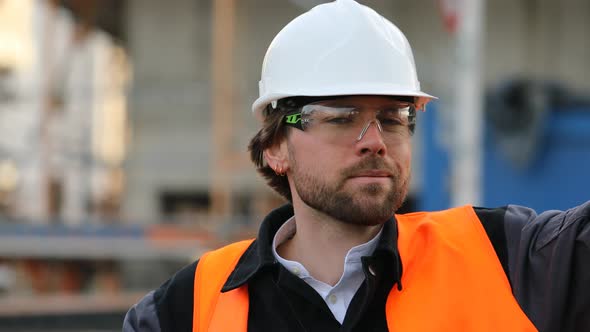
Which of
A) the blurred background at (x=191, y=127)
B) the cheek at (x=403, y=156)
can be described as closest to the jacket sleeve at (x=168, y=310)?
the cheek at (x=403, y=156)

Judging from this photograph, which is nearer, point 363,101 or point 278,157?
point 363,101

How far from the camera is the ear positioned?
8.89 feet

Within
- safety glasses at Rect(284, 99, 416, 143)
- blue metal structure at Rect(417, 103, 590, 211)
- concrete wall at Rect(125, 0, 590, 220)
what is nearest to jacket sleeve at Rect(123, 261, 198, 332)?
safety glasses at Rect(284, 99, 416, 143)

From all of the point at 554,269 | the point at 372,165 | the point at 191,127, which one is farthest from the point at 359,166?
the point at 191,127

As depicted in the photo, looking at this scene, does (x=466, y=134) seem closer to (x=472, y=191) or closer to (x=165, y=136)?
(x=472, y=191)

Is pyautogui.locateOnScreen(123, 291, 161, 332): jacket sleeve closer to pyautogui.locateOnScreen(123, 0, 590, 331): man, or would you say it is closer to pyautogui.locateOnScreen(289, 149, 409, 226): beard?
pyautogui.locateOnScreen(123, 0, 590, 331): man

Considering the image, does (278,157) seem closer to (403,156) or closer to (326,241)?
(326,241)

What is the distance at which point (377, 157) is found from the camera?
240 cm

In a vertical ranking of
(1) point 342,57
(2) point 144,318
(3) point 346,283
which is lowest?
(2) point 144,318

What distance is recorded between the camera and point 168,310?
2615mm

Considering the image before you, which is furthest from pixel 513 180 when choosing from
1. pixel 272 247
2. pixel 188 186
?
pixel 272 247

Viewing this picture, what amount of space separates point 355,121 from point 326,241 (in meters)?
0.36

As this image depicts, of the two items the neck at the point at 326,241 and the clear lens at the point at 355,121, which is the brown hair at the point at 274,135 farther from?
the neck at the point at 326,241

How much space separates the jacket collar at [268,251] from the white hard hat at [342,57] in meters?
0.36
